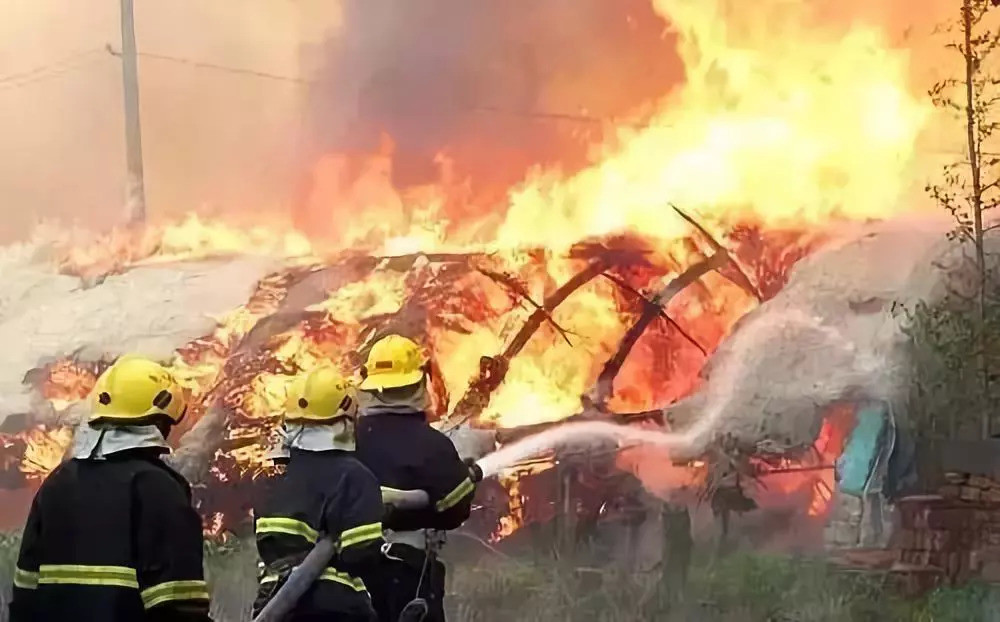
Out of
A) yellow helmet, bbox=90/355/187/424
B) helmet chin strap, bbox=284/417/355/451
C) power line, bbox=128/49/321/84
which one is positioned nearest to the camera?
yellow helmet, bbox=90/355/187/424

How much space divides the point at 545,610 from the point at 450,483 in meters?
1.43

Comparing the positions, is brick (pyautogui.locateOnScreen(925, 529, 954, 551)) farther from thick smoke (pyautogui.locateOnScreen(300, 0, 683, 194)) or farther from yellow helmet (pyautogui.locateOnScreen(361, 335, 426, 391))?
yellow helmet (pyautogui.locateOnScreen(361, 335, 426, 391))

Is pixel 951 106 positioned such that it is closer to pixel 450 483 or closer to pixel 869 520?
pixel 869 520

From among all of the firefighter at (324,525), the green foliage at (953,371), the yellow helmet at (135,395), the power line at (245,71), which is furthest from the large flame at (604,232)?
the yellow helmet at (135,395)

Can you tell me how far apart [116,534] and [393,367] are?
1555mm

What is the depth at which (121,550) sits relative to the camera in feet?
10.2

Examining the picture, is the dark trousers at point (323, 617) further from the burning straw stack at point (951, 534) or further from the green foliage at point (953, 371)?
the green foliage at point (953, 371)

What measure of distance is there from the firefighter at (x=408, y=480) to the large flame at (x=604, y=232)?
4.12 ft

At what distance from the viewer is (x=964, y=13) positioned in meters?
5.54

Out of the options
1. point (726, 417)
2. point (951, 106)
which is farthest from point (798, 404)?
point (951, 106)

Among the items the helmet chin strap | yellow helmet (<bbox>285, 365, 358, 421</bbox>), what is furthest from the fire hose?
yellow helmet (<bbox>285, 365, 358, 421</bbox>)

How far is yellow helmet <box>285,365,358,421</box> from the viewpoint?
149 inches

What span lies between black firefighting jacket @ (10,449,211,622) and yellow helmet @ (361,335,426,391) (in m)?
1.36

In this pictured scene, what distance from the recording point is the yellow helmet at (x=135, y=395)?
327cm
